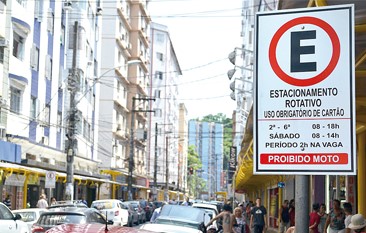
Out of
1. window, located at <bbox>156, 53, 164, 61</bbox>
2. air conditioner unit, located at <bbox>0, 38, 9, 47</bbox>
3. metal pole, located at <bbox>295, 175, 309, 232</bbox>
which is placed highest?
window, located at <bbox>156, 53, 164, 61</bbox>

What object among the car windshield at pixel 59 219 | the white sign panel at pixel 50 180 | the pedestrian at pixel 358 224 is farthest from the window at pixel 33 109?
the pedestrian at pixel 358 224

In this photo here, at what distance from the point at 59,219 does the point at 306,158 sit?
1344 centimetres

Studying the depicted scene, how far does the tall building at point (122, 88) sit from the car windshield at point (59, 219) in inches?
1452

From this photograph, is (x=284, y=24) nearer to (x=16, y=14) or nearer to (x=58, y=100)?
(x=16, y=14)

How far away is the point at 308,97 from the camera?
14.6 feet

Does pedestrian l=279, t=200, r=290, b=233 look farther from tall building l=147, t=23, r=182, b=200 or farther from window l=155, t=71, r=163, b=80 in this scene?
window l=155, t=71, r=163, b=80

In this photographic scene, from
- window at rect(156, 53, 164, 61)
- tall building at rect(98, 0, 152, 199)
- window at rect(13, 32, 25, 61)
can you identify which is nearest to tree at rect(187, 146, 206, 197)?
window at rect(156, 53, 164, 61)

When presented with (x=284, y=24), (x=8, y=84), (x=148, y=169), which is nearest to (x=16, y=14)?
(x=8, y=84)

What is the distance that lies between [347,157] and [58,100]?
39.1 metres

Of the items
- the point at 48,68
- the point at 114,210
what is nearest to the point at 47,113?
the point at 48,68

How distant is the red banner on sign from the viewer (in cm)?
436

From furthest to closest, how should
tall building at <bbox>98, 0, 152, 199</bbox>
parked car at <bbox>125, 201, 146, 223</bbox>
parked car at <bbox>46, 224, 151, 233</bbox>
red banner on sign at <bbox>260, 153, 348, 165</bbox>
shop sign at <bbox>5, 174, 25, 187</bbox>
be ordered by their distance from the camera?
1. tall building at <bbox>98, 0, 152, 199</bbox>
2. parked car at <bbox>125, 201, 146, 223</bbox>
3. shop sign at <bbox>5, 174, 25, 187</bbox>
4. parked car at <bbox>46, 224, 151, 233</bbox>
5. red banner on sign at <bbox>260, 153, 348, 165</bbox>

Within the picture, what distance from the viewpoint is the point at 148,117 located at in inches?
3797

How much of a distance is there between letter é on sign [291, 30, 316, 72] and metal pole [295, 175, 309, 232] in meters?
0.80
